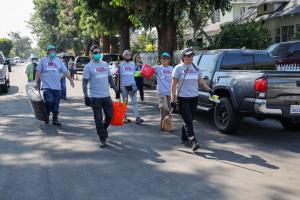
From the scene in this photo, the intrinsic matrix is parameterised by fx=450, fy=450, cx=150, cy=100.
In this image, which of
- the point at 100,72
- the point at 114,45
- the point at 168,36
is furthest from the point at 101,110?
the point at 114,45

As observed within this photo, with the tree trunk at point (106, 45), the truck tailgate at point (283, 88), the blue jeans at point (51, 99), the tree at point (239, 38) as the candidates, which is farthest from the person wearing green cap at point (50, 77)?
Answer: the tree trunk at point (106, 45)

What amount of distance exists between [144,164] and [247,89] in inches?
109

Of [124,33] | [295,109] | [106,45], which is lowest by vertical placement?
[295,109]

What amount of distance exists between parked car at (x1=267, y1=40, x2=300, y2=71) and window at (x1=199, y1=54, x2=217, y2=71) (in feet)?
24.4

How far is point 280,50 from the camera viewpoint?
1798cm

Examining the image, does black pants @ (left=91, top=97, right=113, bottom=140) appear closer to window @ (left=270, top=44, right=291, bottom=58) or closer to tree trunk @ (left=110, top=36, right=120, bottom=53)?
window @ (left=270, top=44, right=291, bottom=58)

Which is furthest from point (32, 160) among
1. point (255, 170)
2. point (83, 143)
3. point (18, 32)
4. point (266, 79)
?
point (18, 32)

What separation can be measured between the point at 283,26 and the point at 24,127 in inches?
→ 980

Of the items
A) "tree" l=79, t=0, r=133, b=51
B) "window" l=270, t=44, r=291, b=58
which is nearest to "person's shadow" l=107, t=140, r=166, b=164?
"window" l=270, t=44, r=291, b=58

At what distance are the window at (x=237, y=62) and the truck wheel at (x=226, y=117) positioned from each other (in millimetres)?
1079

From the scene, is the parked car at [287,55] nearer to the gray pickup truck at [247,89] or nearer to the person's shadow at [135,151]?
the gray pickup truck at [247,89]

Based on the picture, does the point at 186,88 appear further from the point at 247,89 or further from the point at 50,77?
the point at 50,77

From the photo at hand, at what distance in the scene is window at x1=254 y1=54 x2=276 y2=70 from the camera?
10.4 metres

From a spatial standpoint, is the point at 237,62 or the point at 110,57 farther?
the point at 110,57
